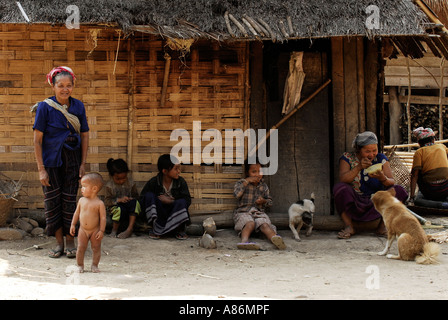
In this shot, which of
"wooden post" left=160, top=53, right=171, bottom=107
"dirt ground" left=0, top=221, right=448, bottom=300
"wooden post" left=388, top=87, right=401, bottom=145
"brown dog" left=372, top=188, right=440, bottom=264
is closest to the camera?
"dirt ground" left=0, top=221, right=448, bottom=300

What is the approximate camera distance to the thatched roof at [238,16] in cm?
570

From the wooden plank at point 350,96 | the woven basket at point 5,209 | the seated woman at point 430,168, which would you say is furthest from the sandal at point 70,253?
the seated woman at point 430,168

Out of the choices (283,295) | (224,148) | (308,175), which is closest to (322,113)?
(308,175)

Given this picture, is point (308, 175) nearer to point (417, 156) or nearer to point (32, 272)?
point (417, 156)

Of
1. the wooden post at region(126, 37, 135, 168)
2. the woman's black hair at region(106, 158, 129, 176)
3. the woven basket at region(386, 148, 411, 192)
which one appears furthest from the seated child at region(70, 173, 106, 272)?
the woven basket at region(386, 148, 411, 192)

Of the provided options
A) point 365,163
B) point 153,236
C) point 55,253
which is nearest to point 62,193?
point 55,253

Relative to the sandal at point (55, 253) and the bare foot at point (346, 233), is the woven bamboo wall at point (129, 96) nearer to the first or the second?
the bare foot at point (346, 233)

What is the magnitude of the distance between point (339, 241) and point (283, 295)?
2.41 metres

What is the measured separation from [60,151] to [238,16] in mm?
2448

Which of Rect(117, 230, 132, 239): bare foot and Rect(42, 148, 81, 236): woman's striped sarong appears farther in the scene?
Rect(117, 230, 132, 239): bare foot

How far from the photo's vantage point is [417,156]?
7727 millimetres

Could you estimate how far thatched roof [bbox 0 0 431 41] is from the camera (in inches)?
224

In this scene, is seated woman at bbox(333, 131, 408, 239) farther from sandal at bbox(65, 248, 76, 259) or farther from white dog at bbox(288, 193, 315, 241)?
sandal at bbox(65, 248, 76, 259)

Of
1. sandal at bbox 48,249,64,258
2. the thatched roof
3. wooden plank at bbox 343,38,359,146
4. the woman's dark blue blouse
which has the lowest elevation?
sandal at bbox 48,249,64,258
